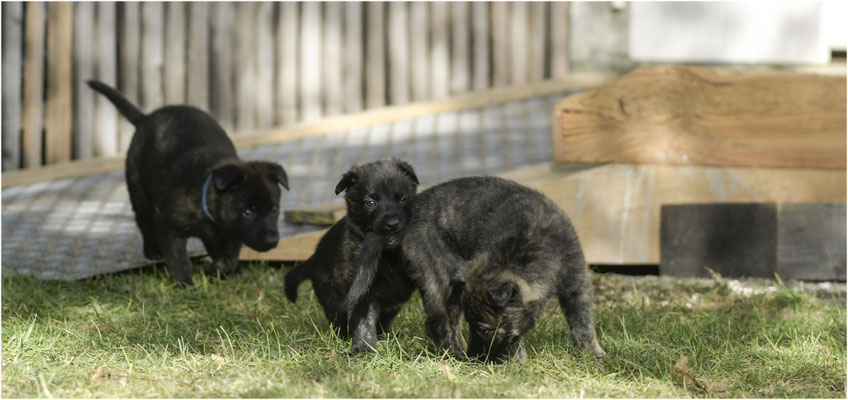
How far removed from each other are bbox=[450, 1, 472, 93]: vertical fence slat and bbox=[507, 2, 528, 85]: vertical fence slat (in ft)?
1.45

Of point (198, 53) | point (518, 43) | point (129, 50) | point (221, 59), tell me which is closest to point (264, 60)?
point (221, 59)

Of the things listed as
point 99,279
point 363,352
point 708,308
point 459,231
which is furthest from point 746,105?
point 99,279

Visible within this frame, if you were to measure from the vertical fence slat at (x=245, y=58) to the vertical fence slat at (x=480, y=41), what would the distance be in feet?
7.20

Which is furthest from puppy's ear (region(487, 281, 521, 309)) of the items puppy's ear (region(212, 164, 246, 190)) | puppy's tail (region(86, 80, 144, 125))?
puppy's tail (region(86, 80, 144, 125))

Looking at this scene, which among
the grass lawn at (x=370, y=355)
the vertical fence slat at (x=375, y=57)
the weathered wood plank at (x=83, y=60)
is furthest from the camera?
the vertical fence slat at (x=375, y=57)

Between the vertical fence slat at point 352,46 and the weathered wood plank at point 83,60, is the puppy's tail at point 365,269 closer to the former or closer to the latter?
the weathered wood plank at point 83,60

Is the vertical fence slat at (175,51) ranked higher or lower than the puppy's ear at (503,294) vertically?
higher

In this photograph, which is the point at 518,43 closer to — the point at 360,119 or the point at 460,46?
the point at 460,46

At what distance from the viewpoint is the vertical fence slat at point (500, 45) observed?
9844mm

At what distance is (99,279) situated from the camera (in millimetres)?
5781

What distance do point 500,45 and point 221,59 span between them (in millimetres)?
2785

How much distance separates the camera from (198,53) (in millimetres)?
9016

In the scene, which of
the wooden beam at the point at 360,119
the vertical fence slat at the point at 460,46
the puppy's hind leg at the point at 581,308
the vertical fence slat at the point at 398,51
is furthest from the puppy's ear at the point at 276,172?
the vertical fence slat at the point at 460,46

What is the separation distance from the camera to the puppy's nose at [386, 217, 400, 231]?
4055mm
